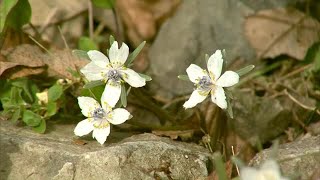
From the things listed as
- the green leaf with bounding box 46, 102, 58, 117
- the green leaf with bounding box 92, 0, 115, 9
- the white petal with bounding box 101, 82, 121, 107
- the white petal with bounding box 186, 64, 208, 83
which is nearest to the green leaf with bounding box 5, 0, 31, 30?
the green leaf with bounding box 92, 0, 115, 9

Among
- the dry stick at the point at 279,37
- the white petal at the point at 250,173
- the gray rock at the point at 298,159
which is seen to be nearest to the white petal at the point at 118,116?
the gray rock at the point at 298,159

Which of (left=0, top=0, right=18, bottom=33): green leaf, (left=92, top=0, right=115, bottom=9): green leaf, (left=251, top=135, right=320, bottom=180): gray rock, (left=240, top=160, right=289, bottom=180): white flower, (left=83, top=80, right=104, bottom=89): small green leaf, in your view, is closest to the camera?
(left=240, top=160, right=289, bottom=180): white flower

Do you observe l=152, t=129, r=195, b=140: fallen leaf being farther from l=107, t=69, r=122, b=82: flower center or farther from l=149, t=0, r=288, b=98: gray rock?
l=149, t=0, r=288, b=98: gray rock

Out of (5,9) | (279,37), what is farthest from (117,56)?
(279,37)

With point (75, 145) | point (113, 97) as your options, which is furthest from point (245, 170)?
point (75, 145)

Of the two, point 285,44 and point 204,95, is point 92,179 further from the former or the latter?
point 285,44

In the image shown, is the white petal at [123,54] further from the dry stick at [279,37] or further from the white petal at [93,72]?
the dry stick at [279,37]
